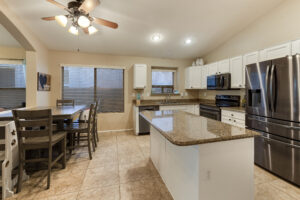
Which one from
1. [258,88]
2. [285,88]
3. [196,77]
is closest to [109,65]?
[196,77]

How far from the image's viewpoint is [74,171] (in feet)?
7.13

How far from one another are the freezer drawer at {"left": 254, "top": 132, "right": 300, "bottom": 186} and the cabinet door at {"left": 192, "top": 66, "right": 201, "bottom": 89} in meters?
2.47

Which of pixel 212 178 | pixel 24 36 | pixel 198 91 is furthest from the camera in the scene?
pixel 198 91

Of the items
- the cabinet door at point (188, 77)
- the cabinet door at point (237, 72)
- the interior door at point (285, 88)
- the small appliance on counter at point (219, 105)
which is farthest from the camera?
the cabinet door at point (188, 77)

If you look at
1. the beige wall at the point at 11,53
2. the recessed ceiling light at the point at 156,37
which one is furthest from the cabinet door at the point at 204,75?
the beige wall at the point at 11,53

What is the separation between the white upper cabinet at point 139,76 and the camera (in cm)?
412

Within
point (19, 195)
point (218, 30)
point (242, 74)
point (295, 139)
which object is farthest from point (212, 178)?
point (218, 30)

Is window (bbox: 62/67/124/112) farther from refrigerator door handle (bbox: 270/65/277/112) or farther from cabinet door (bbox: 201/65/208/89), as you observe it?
refrigerator door handle (bbox: 270/65/277/112)

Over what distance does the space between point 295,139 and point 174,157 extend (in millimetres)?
1650

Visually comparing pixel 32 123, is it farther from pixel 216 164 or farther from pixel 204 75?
pixel 204 75

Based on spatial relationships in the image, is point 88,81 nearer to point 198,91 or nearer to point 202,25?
point 202,25

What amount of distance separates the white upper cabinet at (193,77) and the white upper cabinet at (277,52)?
1.88 meters

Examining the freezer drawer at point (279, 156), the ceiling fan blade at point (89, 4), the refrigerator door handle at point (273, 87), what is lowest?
the freezer drawer at point (279, 156)

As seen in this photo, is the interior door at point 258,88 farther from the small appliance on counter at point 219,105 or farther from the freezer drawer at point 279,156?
the small appliance on counter at point 219,105
